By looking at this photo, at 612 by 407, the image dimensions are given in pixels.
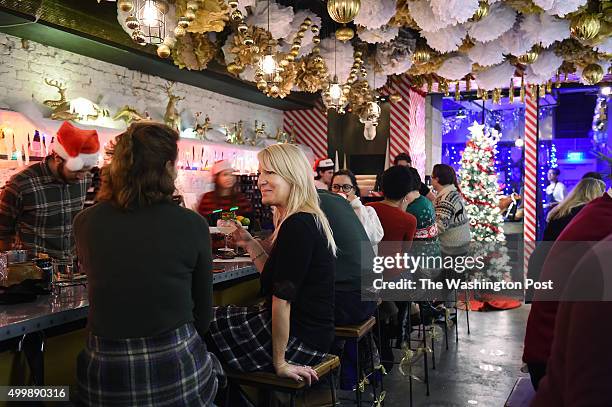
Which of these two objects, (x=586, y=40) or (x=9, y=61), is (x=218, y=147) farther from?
(x=586, y=40)

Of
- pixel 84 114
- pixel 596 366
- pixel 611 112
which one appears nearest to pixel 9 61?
pixel 84 114

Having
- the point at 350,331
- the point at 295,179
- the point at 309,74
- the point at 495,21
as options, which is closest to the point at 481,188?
the point at 309,74

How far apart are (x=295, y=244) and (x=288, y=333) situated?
0.39 meters

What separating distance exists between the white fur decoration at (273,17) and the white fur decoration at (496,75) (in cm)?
327

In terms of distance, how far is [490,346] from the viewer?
241 inches

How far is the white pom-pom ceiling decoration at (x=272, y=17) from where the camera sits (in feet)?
16.0

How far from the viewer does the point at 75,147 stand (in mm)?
3975

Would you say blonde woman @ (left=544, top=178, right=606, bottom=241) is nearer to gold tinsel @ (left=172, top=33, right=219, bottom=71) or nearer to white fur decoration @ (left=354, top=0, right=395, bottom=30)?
white fur decoration @ (left=354, top=0, right=395, bottom=30)

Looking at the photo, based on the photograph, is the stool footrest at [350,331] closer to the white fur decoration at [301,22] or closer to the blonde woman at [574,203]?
the blonde woman at [574,203]

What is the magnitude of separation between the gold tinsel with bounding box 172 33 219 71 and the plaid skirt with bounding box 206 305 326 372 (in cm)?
341

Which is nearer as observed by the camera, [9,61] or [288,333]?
[288,333]

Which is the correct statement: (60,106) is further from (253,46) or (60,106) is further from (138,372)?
(138,372)

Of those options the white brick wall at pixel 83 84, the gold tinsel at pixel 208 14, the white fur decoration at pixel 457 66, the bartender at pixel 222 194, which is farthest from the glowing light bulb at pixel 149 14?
the white fur decoration at pixel 457 66

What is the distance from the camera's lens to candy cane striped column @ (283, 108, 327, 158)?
35.1ft
